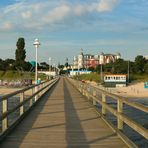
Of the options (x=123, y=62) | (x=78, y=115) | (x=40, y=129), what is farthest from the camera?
(x=123, y=62)

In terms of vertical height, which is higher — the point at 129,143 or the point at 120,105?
the point at 120,105

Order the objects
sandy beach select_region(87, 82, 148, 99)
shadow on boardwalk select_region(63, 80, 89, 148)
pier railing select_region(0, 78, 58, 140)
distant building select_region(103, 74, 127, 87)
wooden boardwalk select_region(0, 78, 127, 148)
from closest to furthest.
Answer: wooden boardwalk select_region(0, 78, 127, 148)
shadow on boardwalk select_region(63, 80, 89, 148)
pier railing select_region(0, 78, 58, 140)
sandy beach select_region(87, 82, 148, 99)
distant building select_region(103, 74, 127, 87)

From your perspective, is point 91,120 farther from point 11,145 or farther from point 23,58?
point 23,58

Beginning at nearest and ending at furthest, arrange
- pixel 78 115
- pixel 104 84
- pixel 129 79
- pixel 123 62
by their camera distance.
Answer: pixel 78 115, pixel 104 84, pixel 129 79, pixel 123 62

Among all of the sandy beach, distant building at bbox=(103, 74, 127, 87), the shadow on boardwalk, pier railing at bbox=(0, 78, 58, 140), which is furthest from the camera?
distant building at bbox=(103, 74, 127, 87)

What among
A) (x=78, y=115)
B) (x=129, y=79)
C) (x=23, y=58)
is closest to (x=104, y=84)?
(x=129, y=79)

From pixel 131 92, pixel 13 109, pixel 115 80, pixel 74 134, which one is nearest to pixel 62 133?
pixel 74 134

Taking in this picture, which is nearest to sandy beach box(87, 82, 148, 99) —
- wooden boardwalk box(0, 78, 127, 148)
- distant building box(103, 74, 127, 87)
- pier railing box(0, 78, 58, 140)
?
distant building box(103, 74, 127, 87)

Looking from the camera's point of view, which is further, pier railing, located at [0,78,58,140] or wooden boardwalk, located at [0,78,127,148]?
pier railing, located at [0,78,58,140]

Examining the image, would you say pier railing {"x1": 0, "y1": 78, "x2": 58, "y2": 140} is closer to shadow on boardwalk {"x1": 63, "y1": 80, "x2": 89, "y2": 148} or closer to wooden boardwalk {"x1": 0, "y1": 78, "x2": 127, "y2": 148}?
wooden boardwalk {"x1": 0, "y1": 78, "x2": 127, "y2": 148}

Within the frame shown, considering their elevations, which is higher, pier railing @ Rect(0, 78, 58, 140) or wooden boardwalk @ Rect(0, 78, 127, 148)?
pier railing @ Rect(0, 78, 58, 140)

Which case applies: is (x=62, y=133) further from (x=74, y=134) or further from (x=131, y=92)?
(x=131, y=92)

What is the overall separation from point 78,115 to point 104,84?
98116 mm

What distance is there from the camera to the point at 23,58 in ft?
566
